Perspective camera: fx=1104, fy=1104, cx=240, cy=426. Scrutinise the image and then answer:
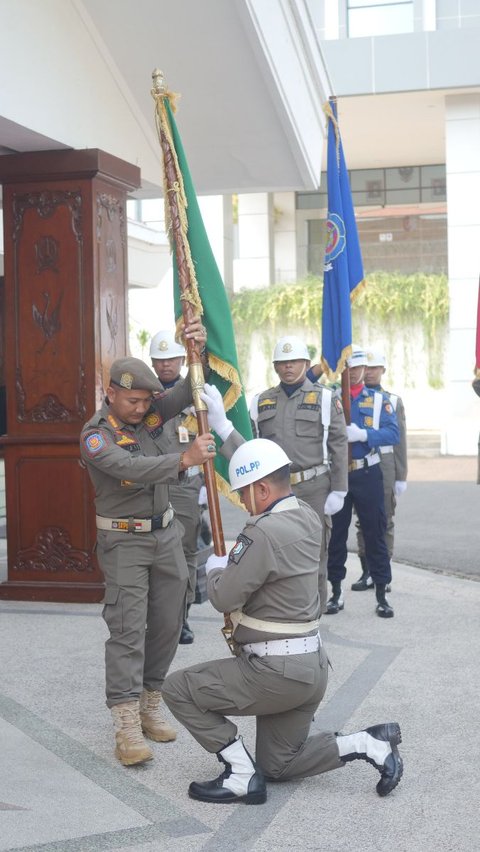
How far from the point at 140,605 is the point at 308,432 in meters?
2.77

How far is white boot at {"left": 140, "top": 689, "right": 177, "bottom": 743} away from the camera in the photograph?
546cm

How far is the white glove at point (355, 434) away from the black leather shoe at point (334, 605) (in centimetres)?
125

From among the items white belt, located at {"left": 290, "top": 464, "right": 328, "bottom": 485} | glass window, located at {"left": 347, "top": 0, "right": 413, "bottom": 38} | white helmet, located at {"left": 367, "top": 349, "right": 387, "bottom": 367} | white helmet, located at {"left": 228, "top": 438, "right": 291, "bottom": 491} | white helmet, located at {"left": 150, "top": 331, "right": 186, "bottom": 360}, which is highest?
glass window, located at {"left": 347, "top": 0, "right": 413, "bottom": 38}

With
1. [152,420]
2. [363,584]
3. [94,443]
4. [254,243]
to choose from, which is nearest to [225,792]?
[94,443]

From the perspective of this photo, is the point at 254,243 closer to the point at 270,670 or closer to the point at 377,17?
the point at 377,17

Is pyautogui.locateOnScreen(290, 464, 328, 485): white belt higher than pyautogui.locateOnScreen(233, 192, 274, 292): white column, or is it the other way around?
pyautogui.locateOnScreen(233, 192, 274, 292): white column

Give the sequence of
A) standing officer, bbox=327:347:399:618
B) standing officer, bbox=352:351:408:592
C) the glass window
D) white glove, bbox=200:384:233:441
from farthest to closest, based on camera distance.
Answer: the glass window → standing officer, bbox=352:351:408:592 → standing officer, bbox=327:347:399:618 → white glove, bbox=200:384:233:441

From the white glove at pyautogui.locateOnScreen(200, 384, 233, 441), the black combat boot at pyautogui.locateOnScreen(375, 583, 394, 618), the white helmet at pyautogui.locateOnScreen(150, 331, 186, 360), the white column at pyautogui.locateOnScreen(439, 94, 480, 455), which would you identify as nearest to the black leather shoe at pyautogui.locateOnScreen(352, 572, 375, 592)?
the black combat boot at pyautogui.locateOnScreen(375, 583, 394, 618)

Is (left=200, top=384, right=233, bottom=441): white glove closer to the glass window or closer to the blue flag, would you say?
the blue flag

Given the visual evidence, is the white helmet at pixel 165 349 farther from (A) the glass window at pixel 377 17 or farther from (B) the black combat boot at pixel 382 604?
(A) the glass window at pixel 377 17

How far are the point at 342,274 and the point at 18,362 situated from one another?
269 cm

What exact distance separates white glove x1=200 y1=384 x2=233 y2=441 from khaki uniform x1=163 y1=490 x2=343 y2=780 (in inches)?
41.5

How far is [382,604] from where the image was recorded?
27.7 feet

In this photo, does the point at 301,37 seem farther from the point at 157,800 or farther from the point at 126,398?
the point at 157,800
